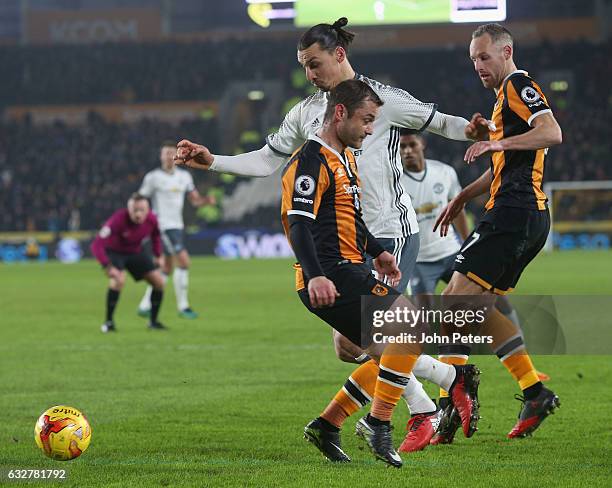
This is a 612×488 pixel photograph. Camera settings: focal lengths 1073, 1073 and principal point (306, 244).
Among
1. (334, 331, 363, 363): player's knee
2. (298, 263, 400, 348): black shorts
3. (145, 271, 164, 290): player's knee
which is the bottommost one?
(145, 271, 164, 290): player's knee

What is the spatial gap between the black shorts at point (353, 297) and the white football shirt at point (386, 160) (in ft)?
2.57

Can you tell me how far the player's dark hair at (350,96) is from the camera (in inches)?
191

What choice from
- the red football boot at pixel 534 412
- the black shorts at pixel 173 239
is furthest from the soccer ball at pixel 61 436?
the black shorts at pixel 173 239

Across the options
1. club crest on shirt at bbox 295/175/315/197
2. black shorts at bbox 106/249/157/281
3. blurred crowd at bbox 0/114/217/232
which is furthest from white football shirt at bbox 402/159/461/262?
blurred crowd at bbox 0/114/217/232

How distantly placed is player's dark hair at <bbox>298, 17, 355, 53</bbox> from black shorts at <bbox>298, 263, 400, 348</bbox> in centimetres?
125

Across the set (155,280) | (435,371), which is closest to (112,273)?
(155,280)

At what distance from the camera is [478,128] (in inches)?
214

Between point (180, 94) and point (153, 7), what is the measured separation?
513 cm

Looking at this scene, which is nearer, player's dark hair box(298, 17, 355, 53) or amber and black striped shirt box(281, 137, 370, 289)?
amber and black striped shirt box(281, 137, 370, 289)

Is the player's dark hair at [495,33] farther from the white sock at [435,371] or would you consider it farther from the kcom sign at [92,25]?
the kcom sign at [92,25]

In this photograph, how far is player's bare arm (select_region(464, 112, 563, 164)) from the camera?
519cm

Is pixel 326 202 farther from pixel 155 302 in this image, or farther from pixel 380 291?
pixel 155 302

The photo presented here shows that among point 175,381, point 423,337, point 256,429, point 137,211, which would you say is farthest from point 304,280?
point 137,211

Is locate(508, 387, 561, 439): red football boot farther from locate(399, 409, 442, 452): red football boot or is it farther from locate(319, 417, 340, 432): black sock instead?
locate(319, 417, 340, 432): black sock
